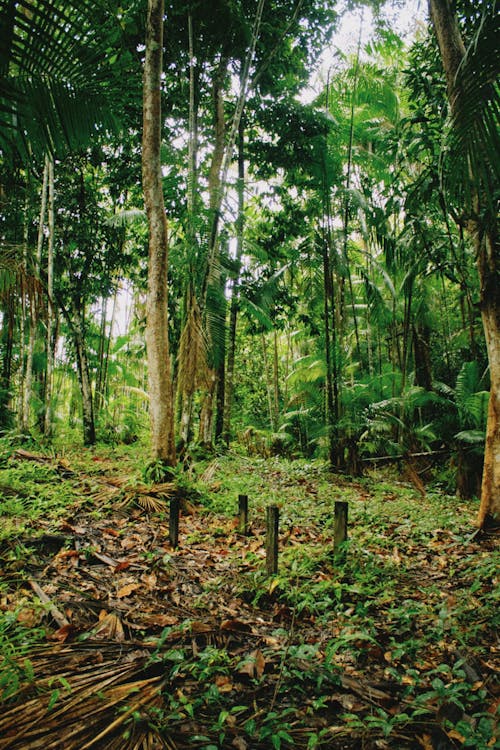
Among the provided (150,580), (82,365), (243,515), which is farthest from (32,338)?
(150,580)

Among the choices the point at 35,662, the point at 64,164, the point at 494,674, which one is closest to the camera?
the point at 35,662

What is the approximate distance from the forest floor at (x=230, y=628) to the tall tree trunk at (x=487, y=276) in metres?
0.48

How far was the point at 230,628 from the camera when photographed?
2.58 m

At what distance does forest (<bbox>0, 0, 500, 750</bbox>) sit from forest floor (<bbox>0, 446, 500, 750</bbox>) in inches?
0.7

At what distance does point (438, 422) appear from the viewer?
24.9 feet

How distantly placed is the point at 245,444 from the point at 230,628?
29.7 feet

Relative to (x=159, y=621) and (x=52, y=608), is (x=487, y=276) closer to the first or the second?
(x=159, y=621)

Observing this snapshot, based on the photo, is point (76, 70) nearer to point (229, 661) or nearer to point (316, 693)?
point (229, 661)

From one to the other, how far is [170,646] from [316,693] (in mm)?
815

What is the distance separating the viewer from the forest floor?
68.6 inches

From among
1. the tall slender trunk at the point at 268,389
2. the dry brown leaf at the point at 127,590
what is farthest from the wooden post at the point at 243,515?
the tall slender trunk at the point at 268,389

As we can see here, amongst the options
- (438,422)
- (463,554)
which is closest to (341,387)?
(438,422)

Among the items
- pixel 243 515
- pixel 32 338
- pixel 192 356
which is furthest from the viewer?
pixel 32 338

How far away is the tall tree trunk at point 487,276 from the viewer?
3961 mm
